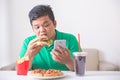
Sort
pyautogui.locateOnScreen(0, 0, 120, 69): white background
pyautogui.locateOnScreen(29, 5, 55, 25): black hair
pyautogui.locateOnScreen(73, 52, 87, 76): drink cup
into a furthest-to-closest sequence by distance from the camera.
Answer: pyautogui.locateOnScreen(0, 0, 120, 69): white background
pyautogui.locateOnScreen(29, 5, 55, 25): black hair
pyautogui.locateOnScreen(73, 52, 87, 76): drink cup

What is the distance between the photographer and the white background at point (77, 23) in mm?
2639

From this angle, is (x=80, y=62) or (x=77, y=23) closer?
(x=80, y=62)

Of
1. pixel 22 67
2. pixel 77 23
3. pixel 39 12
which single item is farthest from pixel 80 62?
pixel 77 23

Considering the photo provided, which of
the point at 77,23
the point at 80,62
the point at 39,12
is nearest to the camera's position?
the point at 80,62

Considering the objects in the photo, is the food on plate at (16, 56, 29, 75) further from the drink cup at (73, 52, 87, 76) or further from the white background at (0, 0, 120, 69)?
the white background at (0, 0, 120, 69)

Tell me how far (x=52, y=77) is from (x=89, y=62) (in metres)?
1.54

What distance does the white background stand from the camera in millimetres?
2639

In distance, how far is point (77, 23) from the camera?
2.68 m

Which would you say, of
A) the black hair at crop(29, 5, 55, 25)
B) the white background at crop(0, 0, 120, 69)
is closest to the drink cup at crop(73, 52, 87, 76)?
the black hair at crop(29, 5, 55, 25)

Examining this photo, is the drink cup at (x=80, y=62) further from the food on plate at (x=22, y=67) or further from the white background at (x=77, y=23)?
the white background at (x=77, y=23)

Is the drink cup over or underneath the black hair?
underneath

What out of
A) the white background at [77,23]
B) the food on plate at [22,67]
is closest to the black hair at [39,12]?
the food on plate at [22,67]

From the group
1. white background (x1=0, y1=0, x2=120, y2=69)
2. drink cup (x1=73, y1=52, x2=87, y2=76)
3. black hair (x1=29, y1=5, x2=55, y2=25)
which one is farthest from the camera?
white background (x1=0, y1=0, x2=120, y2=69)

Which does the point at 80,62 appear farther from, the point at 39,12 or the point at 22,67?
the point at 39,12
